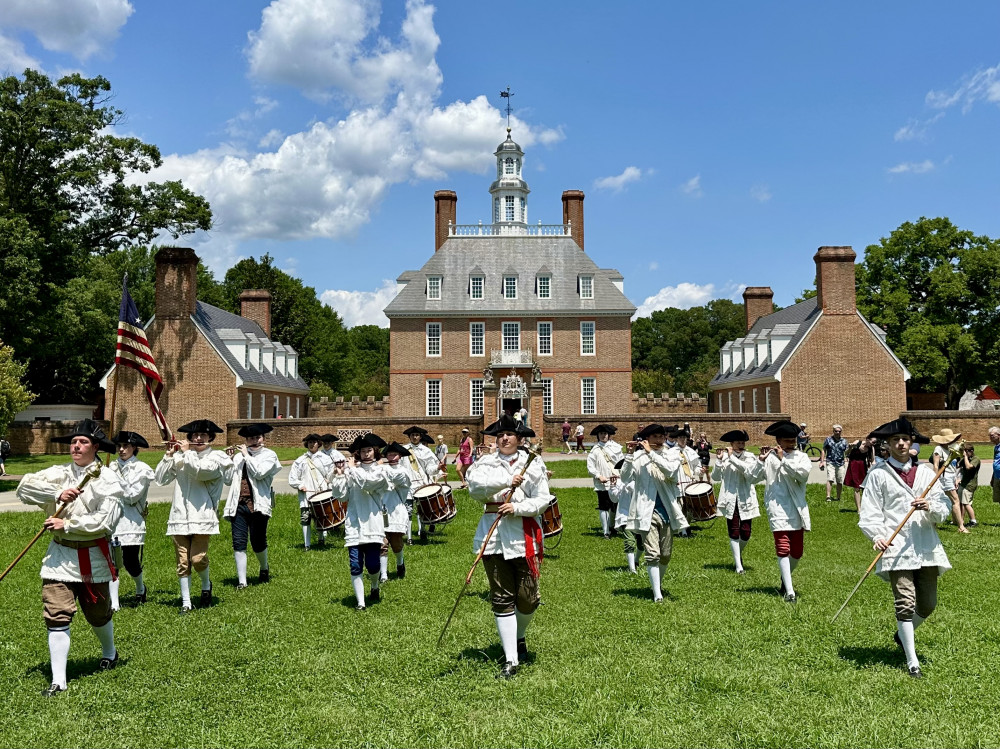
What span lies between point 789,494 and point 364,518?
541cm

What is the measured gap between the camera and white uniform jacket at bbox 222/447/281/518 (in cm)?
999

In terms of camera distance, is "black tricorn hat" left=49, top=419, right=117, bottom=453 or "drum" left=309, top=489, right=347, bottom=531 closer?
"black tricorn hat" left=49, top=419, right=117, bottom=453

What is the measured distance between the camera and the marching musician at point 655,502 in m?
9.20

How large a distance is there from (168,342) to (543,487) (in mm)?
38200

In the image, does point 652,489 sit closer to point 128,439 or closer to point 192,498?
point 192,498

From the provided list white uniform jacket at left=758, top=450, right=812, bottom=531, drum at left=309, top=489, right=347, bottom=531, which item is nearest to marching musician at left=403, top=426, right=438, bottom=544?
drum at left=309, top=489, right=347, bottom=531

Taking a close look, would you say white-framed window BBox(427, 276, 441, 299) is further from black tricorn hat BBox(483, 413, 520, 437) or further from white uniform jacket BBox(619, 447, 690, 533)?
black tricorn hat BBox(483, 413, 520, 437)

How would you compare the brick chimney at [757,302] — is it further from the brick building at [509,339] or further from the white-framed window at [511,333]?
the white-framed window at [511,333]

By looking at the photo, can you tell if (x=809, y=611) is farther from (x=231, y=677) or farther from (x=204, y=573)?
(x=204, y=573)

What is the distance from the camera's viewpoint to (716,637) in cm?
757

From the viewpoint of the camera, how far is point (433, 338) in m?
47.3

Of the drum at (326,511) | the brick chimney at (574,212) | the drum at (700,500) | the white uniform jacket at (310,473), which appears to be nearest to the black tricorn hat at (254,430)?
the drum at (326,511)

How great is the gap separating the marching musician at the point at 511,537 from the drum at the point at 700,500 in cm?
617

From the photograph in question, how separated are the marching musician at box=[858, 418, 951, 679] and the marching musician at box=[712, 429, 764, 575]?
3.76 m
